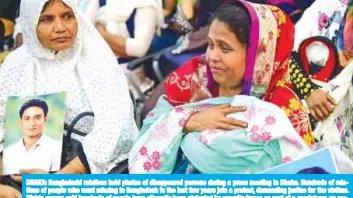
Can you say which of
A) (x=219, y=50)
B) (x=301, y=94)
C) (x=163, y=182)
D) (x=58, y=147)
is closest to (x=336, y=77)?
(x=301, y=94)

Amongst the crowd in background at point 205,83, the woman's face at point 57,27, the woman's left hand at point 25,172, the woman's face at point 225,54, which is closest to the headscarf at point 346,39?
the crowd in background at point 205,83

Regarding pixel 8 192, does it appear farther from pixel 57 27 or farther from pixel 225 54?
pixel 225 54

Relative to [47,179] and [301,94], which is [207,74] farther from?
[47,179]

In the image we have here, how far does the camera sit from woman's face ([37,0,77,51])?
7.02 feet

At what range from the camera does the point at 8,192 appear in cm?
207

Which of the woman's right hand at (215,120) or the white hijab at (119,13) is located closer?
the woman's right hand at (215,120)

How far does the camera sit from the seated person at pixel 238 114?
1.87 meters

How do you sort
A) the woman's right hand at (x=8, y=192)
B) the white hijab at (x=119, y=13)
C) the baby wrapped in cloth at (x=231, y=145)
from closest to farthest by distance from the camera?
1. the baby wrapped in cloth at (x=231, y=145)
2. the woman's right hand at (x=8, y=192)
3. the white hijab at (x=119, y=13)

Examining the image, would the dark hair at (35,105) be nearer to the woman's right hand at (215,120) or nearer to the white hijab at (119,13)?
the woman's right hand at (215,120)

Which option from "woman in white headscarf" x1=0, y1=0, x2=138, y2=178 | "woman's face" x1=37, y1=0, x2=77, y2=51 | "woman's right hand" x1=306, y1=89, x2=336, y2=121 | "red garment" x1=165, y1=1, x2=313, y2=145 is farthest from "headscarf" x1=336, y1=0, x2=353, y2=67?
"woman's face" x1=37, y1=0, x2=77, y2=51

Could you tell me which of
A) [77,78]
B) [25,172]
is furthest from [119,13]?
[25,172]

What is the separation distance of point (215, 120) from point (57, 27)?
0.57 metres

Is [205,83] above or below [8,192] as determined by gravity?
above

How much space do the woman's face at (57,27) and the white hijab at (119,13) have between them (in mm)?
452
